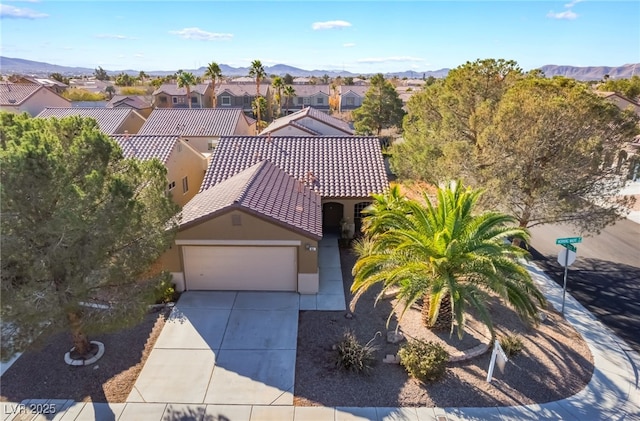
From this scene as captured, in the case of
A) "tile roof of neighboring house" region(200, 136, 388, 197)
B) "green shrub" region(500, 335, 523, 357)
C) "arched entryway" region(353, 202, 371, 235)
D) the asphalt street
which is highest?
"tile roof of neighboring house" region(200, 136, 388, 197)

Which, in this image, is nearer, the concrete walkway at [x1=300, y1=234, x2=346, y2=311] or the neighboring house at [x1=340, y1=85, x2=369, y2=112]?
the concrete walkway at [x1=300, y1=234, x2=346, y2=311]

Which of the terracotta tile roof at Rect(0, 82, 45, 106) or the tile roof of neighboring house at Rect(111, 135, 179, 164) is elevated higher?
the terracotta tile roof at Rect(0, 82, 45, 106)

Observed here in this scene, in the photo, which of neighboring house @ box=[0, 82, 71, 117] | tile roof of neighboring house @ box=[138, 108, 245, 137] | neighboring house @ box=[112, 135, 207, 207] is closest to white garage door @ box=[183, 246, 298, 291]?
neighboring house @ box=[112, 135, 207, 207]

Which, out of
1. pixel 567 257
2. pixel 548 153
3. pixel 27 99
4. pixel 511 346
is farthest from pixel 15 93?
pixel 567 257

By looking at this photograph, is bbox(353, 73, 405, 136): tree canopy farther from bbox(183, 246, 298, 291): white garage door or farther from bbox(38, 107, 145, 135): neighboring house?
bbox(183, 246, 298, 291): white garage door

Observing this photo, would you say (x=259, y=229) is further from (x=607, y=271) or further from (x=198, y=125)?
(x=198, y=125)

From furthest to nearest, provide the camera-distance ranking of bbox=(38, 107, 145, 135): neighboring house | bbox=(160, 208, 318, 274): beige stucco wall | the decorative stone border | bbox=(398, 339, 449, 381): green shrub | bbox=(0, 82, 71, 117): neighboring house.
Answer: bbox=(0, 82, 71, 117): neighboring house
bbox=(38, 107, 145, 135): neighboring house
bbox=(160, 208, 318, 274): beige stucco wall
the decorative stone border
bbox=(398, 339, 449, 381): green shrub

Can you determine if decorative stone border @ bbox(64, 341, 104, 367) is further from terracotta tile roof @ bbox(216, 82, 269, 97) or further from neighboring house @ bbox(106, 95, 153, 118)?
terracotta tile roof @ bbox(216, 82, 269, 97)

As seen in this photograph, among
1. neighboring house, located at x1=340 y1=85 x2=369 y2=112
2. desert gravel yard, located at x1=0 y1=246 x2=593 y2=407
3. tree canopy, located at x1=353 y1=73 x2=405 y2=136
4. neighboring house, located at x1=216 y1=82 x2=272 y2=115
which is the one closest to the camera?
desert gravel yard, located at x1=0 y1=246 x2=593 y2=407
